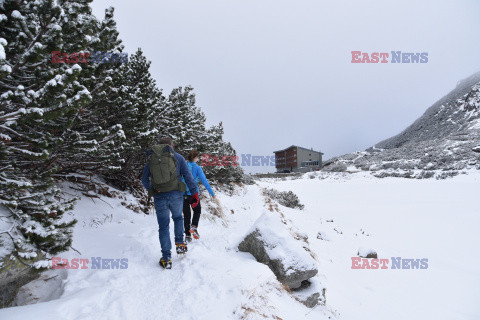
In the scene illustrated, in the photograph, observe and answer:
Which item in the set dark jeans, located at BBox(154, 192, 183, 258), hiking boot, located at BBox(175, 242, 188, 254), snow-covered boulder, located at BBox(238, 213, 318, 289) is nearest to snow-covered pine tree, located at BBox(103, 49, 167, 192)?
dark jeans, located at BBox(154, 192, 183, 258)

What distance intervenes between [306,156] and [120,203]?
5446 cm

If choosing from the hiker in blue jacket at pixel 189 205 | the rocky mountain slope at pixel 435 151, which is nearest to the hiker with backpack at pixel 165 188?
the hiker in blue jacket at pixel 189 205

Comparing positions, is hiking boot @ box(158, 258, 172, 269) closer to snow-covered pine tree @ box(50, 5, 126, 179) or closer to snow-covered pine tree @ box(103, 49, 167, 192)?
snow-covered pine tree @ box(50, 5, 126, 179)

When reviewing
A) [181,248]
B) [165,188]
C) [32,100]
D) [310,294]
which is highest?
[32,100]

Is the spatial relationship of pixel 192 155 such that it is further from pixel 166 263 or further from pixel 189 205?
pixel 166 263

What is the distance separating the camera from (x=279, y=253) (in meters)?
4.90

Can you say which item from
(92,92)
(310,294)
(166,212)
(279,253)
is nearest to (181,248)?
(166,212)

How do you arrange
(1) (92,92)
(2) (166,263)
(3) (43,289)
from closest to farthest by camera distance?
(3) (43,289) → (2) (166,263) → (1) (92,92)

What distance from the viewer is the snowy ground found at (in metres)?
3.07

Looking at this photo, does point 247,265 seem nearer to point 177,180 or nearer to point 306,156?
point 177,180

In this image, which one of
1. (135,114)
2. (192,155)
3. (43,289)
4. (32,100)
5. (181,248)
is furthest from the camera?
(135,114)

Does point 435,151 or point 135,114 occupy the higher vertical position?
point 435,151

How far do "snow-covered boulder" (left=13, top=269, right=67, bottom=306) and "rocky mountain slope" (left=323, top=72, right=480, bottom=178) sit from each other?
25.7m

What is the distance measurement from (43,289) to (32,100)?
2778mm
